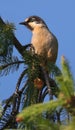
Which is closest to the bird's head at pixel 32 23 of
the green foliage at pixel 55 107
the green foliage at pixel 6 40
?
the green foliage at pixel 6 40

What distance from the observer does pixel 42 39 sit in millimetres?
3730

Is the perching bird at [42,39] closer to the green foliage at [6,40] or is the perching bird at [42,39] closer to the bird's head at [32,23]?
the bird's head at [32,23]

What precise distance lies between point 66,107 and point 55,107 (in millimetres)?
48

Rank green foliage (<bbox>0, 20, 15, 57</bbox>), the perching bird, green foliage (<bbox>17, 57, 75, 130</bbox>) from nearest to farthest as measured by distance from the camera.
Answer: green foliage (<bbox>17, 57, 75, 130</bbox>), green foliage (<bbox>0, 20, 15, 57</bbox>), the perching bird

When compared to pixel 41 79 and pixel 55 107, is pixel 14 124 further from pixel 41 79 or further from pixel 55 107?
pixel 55 107

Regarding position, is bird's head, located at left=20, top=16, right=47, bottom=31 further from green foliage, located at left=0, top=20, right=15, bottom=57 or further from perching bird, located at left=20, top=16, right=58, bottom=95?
green foliage, located at left=0, top=20, right=15, bottom=57

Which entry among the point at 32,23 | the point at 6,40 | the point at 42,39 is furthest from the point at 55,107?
the point at 32,23

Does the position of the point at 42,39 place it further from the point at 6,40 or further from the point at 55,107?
the point at 55,107

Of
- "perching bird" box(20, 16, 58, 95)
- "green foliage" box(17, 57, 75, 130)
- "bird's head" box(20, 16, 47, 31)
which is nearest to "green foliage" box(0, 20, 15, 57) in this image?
"perching bird" box(20, 16, 58, 95)

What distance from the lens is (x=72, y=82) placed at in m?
1.37

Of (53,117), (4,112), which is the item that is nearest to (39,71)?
(4,112)

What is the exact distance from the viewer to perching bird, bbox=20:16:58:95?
11.6ft

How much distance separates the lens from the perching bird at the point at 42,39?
3551 millimetres

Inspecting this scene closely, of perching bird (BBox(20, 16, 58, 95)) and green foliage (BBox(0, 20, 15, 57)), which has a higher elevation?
green foliage (BBox(0, 20, 15, 57))
